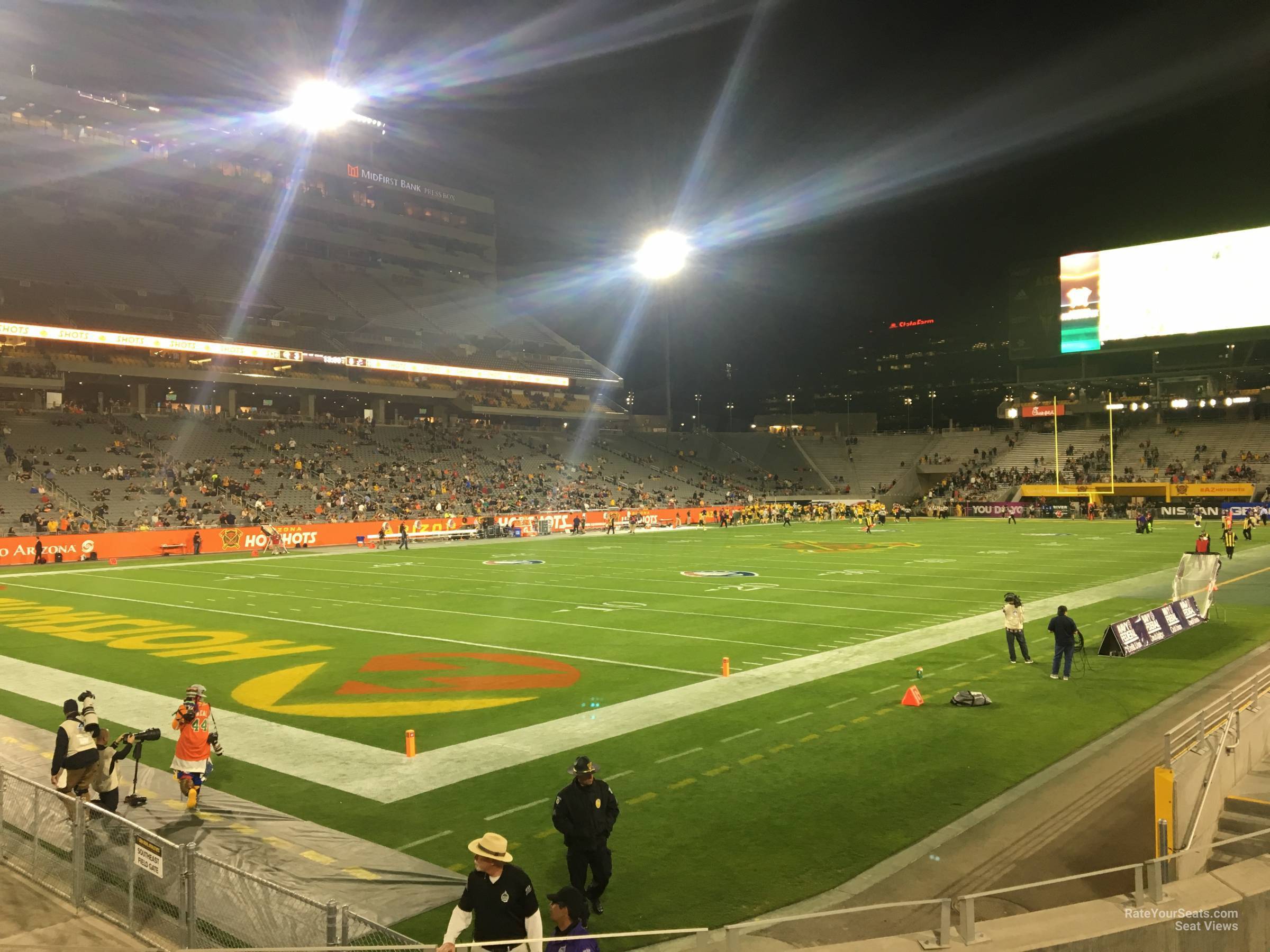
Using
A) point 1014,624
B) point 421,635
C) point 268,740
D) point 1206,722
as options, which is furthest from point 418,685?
point 1206,722

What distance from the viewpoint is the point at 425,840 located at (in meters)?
8.09

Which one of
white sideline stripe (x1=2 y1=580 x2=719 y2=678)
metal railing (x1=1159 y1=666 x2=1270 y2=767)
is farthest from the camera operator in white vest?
metal railing (x1=1159 y1=666 x2=1270 y2=767)

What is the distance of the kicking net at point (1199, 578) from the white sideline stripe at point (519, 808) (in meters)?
16.6

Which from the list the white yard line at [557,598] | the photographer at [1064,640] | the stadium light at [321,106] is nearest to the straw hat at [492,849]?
the photographer at [1064,640]

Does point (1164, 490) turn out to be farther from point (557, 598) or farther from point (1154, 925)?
point (1154, 925)

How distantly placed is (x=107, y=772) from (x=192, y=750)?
782mm

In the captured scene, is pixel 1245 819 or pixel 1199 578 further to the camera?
pixel 1199 578

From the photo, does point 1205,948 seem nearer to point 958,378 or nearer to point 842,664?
point 842,664

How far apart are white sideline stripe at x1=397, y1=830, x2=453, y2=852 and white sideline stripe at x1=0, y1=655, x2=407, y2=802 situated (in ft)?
3.82

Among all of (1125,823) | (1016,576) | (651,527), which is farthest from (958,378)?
(1125,823)

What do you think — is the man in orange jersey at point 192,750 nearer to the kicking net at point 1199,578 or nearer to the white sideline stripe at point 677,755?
the white sideline stripe at point 677,755

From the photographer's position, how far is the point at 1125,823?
822 cm

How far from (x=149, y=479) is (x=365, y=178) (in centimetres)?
5147

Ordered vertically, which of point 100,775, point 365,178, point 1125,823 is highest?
point 365,178
